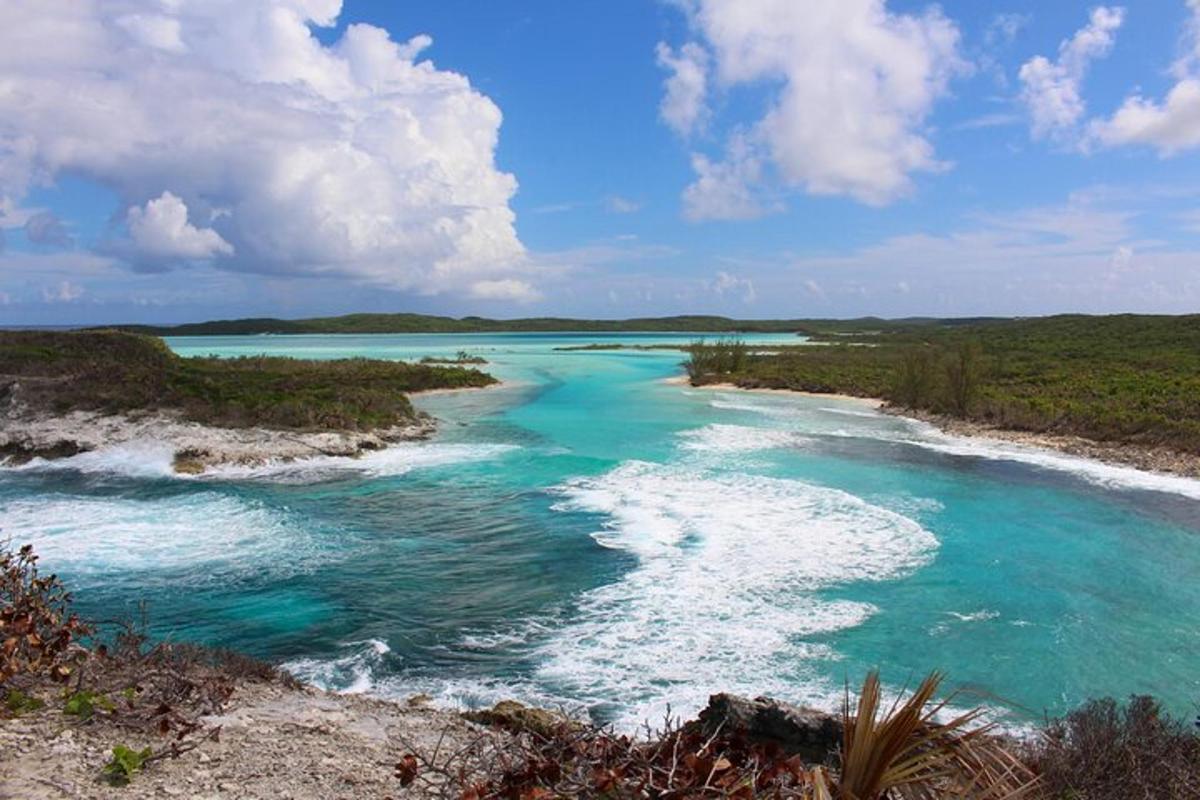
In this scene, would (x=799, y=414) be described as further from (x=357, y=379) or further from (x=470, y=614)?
(x=470, y=614)

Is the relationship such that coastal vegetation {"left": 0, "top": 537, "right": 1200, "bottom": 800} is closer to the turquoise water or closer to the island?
the turquoise water

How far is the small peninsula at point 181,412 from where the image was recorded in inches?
1024

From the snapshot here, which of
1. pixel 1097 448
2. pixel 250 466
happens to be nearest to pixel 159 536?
pixel 250 466

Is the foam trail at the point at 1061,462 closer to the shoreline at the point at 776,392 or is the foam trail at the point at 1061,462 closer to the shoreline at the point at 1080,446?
the shoreline at the point at 1080,446

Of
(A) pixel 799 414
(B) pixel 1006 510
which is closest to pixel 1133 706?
(B) pixel 1006 510

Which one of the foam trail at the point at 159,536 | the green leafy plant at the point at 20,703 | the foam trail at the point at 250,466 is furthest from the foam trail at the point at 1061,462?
the green leafy plant at the point at 20,703

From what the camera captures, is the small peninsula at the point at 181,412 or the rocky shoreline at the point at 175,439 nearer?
the rocky shoreline at the point at 175,439

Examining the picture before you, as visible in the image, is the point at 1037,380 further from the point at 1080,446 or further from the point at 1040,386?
the point at 1080,446

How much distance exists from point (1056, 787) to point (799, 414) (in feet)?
116

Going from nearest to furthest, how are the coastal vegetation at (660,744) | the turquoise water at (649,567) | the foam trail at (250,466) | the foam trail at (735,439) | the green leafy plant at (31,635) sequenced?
the coastal vegetation at (660,744) → the green leafy plant at (31,635) → the turquoise water at (649,567) → the foam trail at (250,466) → the foam trail at (735,439)

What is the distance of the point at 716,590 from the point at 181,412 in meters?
23.4

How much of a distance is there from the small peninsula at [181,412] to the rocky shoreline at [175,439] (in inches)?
1.4

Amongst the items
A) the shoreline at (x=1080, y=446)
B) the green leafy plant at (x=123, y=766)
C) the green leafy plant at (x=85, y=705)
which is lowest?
the shoreline at (x=1080, y=446)

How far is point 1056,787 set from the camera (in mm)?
5441
